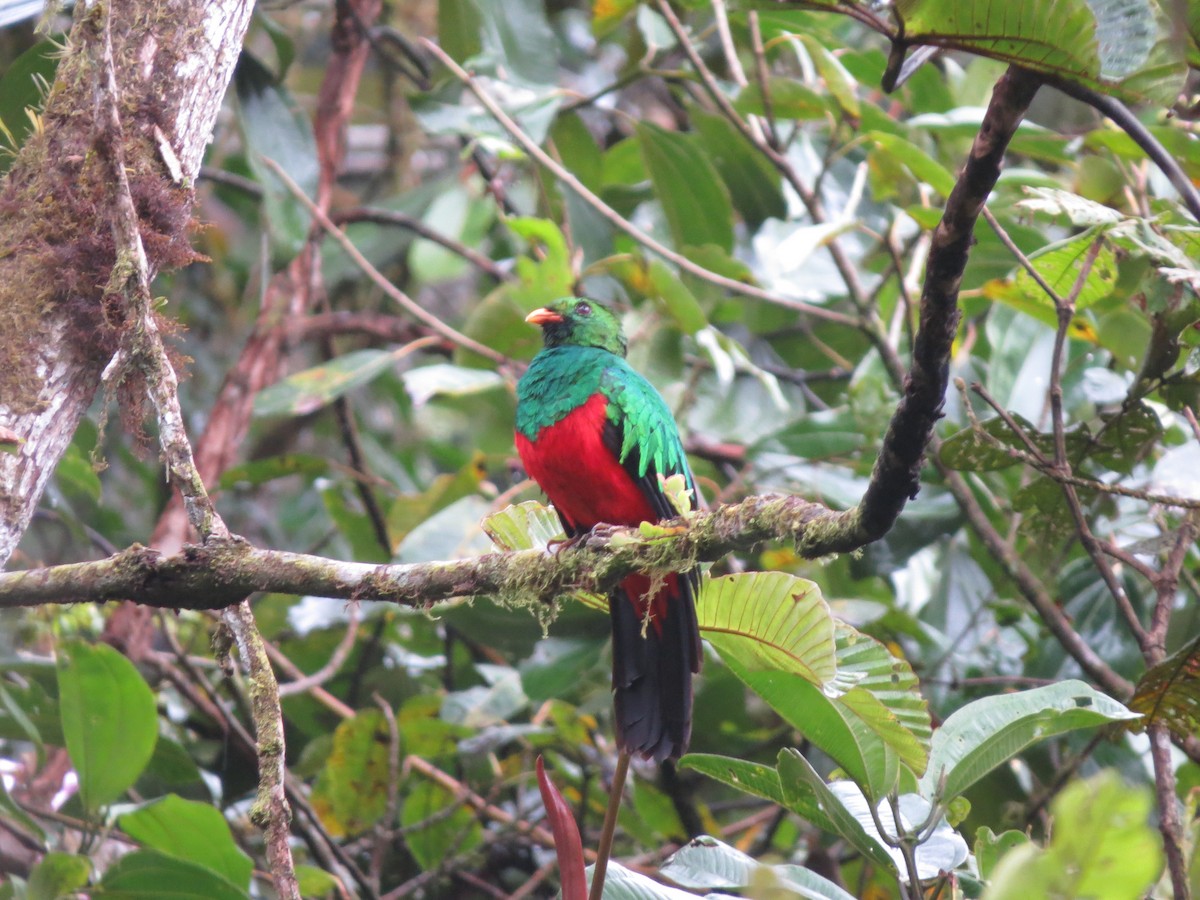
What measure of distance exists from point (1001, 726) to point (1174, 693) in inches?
22.2

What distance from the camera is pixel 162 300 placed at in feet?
7.64

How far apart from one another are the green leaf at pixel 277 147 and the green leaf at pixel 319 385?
49 cm

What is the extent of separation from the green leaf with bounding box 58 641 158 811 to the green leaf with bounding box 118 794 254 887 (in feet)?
0.39

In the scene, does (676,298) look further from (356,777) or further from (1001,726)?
(1001,726)

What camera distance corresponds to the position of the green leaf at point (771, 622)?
6.43 ft

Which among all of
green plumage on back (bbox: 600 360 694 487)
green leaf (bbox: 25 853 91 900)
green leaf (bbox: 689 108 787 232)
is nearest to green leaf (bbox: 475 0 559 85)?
green leaf (bbox: 689 108 787 232)

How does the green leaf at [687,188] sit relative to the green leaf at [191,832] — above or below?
above

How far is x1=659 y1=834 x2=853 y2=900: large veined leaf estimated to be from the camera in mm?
2084

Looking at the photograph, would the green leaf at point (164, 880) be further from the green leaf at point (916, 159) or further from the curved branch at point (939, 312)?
the green leaf at point (916, 159)

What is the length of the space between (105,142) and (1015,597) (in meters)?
3.54

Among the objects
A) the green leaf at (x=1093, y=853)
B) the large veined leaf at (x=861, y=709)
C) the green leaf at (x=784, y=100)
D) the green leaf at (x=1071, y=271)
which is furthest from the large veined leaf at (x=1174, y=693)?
the green leaf at (x=784, y=100)

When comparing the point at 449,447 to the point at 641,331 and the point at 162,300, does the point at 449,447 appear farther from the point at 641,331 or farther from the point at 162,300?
the point at 162,300

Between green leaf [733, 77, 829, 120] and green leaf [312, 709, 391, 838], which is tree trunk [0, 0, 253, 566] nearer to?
green leaf [312, 709, 391, 838]

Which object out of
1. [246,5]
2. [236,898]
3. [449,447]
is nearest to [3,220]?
[246,5]
